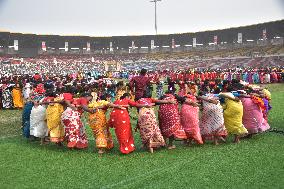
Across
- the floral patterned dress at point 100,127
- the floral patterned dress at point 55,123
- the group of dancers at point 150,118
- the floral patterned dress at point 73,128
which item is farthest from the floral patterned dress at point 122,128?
the floral patterned dress at point 55,123

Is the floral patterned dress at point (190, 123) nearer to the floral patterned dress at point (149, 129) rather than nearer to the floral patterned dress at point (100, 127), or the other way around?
the floral patterned dress at point (149, 129)

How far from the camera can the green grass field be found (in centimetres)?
548

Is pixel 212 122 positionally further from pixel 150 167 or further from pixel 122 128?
pixel 150 167

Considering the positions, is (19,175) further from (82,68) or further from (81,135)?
(82,68)

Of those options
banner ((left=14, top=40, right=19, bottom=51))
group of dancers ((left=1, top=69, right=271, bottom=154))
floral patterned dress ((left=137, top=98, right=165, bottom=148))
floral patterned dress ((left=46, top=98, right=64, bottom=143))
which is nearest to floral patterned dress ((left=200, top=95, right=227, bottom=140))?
group of dancers ((left=1, top=69, right=271, bottom=154))

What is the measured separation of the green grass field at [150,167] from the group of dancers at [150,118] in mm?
241

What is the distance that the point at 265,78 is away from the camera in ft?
97.3

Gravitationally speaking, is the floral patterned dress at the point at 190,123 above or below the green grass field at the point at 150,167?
above

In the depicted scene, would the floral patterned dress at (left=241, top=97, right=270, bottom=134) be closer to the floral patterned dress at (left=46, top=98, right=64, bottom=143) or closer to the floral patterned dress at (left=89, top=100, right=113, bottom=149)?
the floral patterned dress at (left=89, top=100, right=113, bottom=149)

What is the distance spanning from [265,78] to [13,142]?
24.4 metres

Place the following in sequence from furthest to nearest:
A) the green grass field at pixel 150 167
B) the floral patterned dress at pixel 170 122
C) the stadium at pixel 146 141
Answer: the floral patterned dress at pixel 170 122 < the stadium at pixel 146 141 < the green grass field at pixel 150 167

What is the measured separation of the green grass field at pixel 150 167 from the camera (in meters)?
5.48

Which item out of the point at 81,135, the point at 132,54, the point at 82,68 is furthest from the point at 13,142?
the point at 132,54

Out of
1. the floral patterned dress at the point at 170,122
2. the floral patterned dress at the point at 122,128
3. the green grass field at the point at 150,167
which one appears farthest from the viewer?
the floral patterned dress at the point at 170,122
